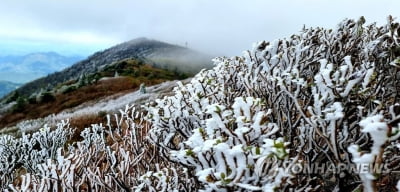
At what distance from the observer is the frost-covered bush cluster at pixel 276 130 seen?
9.73ft

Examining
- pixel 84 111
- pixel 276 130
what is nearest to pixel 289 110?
pixel 276 130

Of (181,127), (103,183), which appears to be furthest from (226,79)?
(103,183)

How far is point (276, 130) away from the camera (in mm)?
3289

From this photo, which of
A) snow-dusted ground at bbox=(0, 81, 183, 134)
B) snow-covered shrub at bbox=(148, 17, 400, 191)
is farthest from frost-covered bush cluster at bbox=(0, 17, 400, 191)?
snow-dusted ground at bbox=(0, 81, 183, 134)

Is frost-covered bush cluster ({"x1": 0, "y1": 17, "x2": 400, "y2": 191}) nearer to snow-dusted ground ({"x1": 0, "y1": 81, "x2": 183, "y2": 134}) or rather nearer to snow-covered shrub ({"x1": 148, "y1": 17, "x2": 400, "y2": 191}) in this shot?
snow-covered shrub ({"x1": 148, "y1": 17, "x2": 400, "y2": 191})

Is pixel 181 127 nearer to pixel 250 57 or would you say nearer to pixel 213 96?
pixel 213 96

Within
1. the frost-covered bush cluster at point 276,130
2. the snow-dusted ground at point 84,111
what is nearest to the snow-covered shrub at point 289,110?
the frost-covered bush cluster at point 276,130

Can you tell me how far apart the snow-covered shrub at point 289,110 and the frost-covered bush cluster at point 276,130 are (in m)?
0.01

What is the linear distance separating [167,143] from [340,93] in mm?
2108

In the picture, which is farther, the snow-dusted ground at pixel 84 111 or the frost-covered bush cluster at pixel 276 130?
the snow-dusted ground at pixel 84 111

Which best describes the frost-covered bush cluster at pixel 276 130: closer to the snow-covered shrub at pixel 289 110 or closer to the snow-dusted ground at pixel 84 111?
the snow-covered shrub at pixel 289 110

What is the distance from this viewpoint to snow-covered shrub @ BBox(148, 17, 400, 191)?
3051 mm

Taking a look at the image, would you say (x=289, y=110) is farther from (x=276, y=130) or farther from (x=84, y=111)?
(x=84, y=111)

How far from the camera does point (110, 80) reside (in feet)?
160
